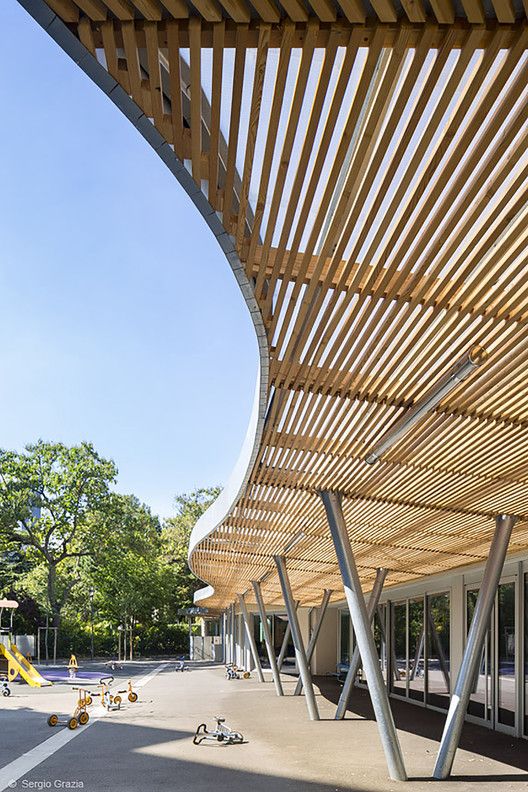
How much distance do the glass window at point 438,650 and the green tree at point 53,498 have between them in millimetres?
31369

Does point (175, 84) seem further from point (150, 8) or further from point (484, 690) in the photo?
point (484, 690)

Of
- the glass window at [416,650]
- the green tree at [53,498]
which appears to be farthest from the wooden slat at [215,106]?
the green tree at [53,498]

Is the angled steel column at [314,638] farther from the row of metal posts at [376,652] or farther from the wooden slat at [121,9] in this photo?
the wooden slat at [121,9]

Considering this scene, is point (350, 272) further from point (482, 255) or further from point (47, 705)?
point (47, 705)

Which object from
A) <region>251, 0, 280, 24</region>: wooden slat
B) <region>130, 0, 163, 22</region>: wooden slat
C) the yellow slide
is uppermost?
<region>251, 0, 280, 24</region>: wooden slat

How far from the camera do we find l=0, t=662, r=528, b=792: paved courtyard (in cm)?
953

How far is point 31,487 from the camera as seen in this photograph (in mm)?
47875

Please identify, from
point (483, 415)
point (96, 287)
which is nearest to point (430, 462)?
point (483, 415)

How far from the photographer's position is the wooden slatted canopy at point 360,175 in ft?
10.7

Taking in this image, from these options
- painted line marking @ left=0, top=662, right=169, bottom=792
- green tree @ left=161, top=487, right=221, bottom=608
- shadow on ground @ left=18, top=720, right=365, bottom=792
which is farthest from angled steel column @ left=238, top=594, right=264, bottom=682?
green tree @ left=161, top=487, right=221, bottom=608

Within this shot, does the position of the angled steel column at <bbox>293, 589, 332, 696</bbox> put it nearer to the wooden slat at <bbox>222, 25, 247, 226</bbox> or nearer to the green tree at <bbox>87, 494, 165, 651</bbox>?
the wooden slat at <bbox>222, 25, 247, 226</bbox>

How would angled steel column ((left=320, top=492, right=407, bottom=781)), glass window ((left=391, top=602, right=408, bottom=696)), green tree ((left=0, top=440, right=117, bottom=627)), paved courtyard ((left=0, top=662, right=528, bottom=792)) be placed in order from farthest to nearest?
1. green tree ((left=0, top=440, right=117, bottom=627))
2. glass window ((left=391, top=602, right=408, bottom=696))
3. angled steel column ((left=320, top=492, right=407, bottom=781))
4. paved courtyard ((left=0, top=662, right=528, bottom=792))

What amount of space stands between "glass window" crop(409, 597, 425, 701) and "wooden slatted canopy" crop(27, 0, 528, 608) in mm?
13722

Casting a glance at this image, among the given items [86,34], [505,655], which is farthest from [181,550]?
[86,34]
